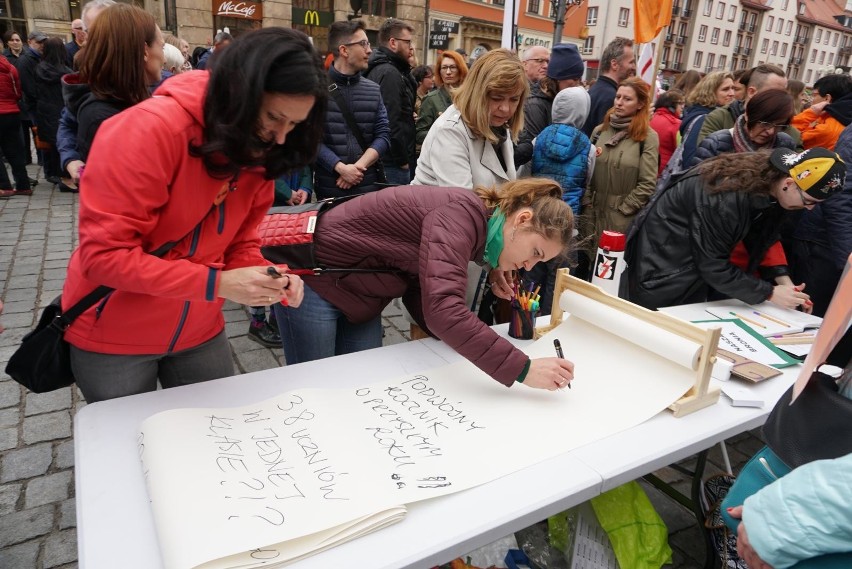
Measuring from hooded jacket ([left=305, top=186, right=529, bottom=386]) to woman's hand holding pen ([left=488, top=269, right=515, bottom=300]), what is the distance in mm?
255

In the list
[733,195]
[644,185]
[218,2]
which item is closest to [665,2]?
[644,185]

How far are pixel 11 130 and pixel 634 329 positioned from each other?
22.5 ft

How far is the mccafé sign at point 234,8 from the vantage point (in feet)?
61.2

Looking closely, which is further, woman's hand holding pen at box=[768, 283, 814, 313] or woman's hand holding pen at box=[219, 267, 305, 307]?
woman's hand holding pen at box=[768, 283, 814, 313]

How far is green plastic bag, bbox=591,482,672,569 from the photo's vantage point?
5.14 ft

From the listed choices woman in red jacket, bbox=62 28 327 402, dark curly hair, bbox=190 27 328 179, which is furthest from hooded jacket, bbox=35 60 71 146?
dark curly hair, bbox=190 27 328 179

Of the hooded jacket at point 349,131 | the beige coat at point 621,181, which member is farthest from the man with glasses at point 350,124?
the beige coat at point 621,181

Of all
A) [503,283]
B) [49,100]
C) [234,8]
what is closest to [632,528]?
[503,283]

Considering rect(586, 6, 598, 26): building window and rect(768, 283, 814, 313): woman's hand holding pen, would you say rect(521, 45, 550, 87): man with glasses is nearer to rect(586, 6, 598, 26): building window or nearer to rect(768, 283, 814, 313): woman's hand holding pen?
rect(768, 283, 814, 313): woman's hand holding pen

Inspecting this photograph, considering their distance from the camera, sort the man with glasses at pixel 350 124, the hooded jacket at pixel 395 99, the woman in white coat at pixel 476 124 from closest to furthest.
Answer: the woman in white coat at pixel 476 124, the man with glasses at pixel 350 124, the hooded jacket at pixel 395 99

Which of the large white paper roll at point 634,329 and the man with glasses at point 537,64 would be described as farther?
the man with glasses at point 537,64

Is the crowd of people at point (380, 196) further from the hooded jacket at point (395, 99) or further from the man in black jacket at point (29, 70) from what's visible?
the man in black jacket at point (29, 70)

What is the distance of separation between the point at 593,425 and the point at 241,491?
31.4 inches

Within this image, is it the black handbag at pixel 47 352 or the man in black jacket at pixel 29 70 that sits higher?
the man in black jacket at pixel 29 70
